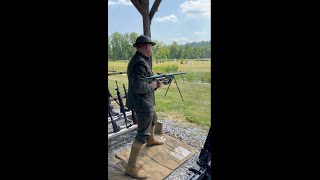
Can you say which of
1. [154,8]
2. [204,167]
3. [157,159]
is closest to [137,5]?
[154,8]

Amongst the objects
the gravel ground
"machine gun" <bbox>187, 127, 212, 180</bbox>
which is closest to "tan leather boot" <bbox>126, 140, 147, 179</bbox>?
the gravel ground

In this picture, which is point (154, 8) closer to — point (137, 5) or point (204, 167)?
point (137, 5)

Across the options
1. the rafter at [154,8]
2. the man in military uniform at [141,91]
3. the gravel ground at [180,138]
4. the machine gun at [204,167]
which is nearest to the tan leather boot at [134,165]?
the man in military uniform at [141,91]

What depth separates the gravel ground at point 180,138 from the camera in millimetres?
2706

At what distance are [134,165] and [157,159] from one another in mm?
426

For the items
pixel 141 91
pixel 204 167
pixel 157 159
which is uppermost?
pixel 141 91

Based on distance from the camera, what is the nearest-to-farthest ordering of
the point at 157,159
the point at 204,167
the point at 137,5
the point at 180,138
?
the point at 204,167
the point at 157,159
the point at 180,138
the point at 137,5

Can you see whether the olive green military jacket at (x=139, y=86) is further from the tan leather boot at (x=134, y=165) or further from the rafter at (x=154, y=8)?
the rafter at (x=154, y=8)

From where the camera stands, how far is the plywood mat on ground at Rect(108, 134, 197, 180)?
8.54 ft

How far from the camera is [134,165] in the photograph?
255 centimetres

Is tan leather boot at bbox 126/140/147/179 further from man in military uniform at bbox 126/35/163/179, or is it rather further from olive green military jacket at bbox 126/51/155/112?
olive green military jacket at bbox 126/51/155/112
